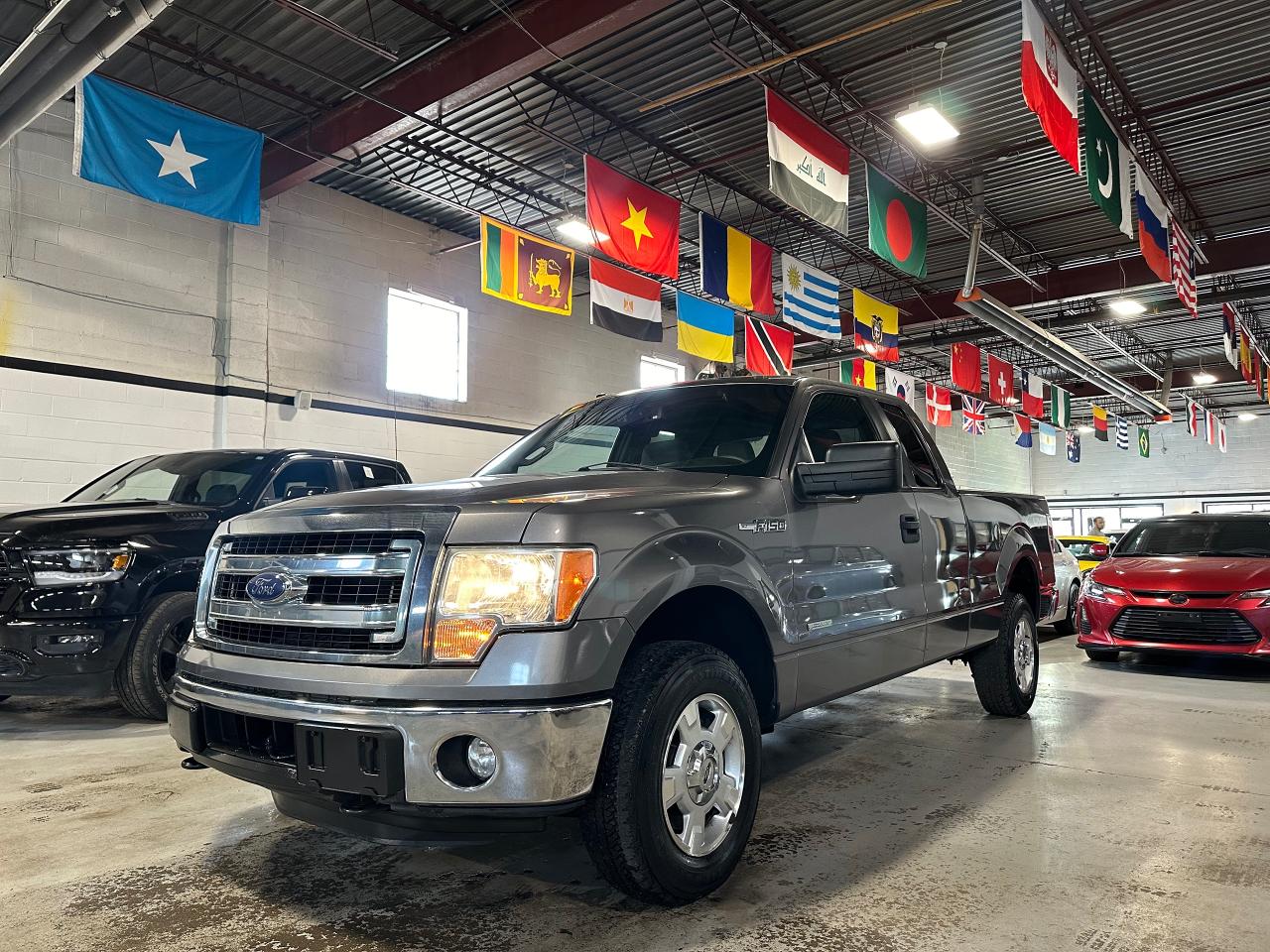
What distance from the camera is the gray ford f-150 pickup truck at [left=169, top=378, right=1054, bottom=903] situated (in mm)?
2121

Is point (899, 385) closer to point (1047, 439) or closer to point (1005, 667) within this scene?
point (1047, 439)

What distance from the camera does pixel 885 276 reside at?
17.1 m

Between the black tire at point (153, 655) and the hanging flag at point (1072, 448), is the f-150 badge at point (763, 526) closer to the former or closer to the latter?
the black tire at point (153, 655)

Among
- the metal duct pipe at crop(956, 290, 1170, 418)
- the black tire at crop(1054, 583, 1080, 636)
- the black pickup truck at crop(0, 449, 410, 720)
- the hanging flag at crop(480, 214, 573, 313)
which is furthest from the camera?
the metal duct pipe at crop(956, 290, 1170, 418)

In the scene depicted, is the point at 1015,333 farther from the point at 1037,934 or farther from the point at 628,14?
the point at 1037,934

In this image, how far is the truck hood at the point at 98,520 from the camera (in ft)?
15.8

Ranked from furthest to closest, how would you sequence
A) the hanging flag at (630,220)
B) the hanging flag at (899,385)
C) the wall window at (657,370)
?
the wall window at (657,370) < the hanging flag at (899,385) < the hanging flag at (630,220)

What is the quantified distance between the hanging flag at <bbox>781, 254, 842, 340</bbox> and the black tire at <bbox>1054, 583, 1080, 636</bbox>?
180 inches

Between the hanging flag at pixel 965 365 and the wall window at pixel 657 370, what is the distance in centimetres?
564

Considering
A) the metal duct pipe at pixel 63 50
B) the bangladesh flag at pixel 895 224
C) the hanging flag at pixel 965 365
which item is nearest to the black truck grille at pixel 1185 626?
the bangladesh flag at pixel 895 224

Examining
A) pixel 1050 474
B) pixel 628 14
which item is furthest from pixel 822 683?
pixel 1050 474

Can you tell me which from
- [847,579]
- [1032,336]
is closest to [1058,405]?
[1032,336]

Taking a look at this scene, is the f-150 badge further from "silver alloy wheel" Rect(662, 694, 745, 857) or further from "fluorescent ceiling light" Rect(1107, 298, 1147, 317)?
"fluorescent ceiling light" Rect(1107, 298, 1147, 317)

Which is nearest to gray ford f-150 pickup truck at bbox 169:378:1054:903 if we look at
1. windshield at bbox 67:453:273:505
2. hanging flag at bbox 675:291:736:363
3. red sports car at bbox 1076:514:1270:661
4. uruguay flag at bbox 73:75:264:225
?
windshield at bbox 67:453:273:505
